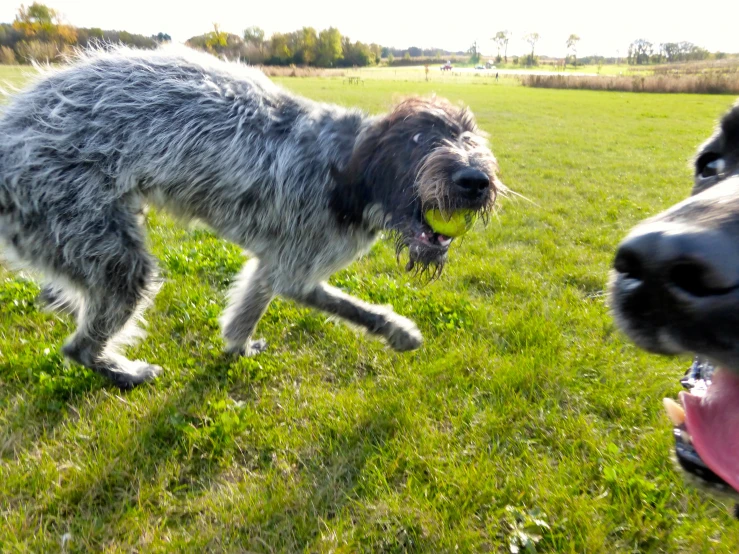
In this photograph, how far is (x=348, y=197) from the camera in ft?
12.1

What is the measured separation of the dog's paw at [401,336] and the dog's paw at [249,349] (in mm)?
1075

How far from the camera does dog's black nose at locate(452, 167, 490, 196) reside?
125 inches

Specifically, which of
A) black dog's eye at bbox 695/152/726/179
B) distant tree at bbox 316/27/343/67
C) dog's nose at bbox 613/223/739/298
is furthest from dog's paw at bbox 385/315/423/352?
distant tree at bbox 316/27/343/67

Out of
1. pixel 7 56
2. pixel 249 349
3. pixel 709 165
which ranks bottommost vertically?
pixel 249 349

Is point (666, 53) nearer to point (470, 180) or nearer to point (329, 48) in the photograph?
point (329, 48)

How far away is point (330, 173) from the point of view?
12.3 ft

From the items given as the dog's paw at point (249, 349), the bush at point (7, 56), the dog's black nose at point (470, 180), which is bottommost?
the dog's paw at point (249, 349)

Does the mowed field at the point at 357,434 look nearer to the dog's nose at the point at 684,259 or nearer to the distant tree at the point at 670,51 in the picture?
the dog's nose at the point at 684,259

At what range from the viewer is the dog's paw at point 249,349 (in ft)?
13.2

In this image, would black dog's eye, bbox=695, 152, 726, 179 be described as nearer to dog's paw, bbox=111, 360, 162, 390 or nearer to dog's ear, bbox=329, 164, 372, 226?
dog's ear, bbox=329, 164, 372, 226

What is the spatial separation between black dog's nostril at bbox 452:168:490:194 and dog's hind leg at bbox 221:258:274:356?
1692mm

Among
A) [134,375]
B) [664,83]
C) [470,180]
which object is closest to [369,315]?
[470,180]

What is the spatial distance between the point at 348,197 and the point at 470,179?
93cm

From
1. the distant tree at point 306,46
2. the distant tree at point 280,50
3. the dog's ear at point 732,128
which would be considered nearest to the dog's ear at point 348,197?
the dog's ear at point 732,128
